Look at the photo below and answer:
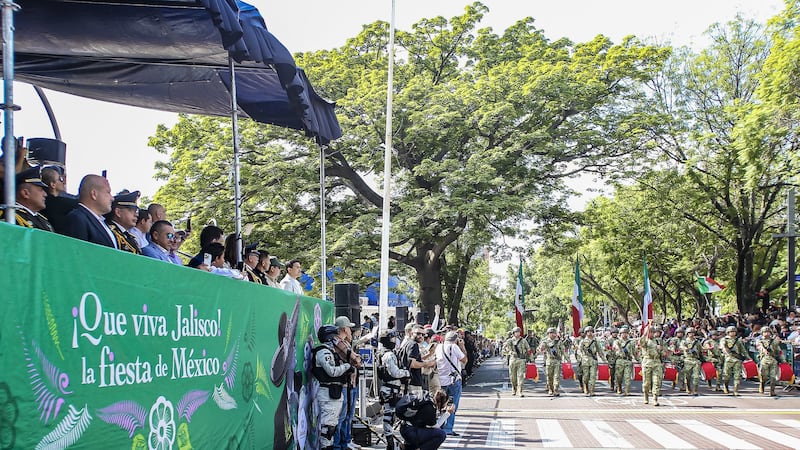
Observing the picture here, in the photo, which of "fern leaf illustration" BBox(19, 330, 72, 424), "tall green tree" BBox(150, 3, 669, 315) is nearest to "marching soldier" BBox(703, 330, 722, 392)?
"tall green tree" BBox(150, 3, 669, 315)

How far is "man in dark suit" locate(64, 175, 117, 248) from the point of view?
5.02 meters

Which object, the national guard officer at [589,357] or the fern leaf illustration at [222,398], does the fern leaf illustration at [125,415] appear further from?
the national guard officer at [589,357]

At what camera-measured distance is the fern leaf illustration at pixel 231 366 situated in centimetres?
609

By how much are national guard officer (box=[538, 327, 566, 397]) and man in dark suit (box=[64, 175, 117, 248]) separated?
18.4 meters

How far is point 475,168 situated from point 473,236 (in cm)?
267

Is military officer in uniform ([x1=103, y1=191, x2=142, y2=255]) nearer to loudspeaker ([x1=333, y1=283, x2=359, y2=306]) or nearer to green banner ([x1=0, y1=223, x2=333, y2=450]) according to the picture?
green banner ([x1=0, y1=223, x2=333, y2=450])

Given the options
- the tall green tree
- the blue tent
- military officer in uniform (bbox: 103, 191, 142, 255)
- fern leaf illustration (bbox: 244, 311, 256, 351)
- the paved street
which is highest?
the tall green tree

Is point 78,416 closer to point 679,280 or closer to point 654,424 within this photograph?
point 654,424

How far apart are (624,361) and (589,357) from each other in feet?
3.25

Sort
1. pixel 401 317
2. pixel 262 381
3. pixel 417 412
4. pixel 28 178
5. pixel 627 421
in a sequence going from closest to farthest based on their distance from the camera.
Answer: pixel 28 178, pixel 262 381, pixel 417 412, pixel 627 421, pixel 401 317

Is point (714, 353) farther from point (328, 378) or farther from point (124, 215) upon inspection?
point (124, 215)

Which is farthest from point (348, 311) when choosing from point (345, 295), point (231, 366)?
point (231, 366)

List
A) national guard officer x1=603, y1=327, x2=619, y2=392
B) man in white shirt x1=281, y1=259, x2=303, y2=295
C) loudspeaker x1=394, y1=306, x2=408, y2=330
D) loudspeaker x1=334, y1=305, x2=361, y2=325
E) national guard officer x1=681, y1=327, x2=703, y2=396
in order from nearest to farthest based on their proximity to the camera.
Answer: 1. man in white shirt x1=281, y1=259, x2=303, y2=295
2. loudspeaker x1=334, y1=305, x2=361, y2=325
3. loudspeaker x1=394, y1=306, x2=408, y2=330
4. national guard officer x1=681, y1=327, x2=703, y2=396
5. national guard officer x1=603, y1=327, x2=619, y2=392

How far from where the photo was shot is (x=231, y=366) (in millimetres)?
6223
